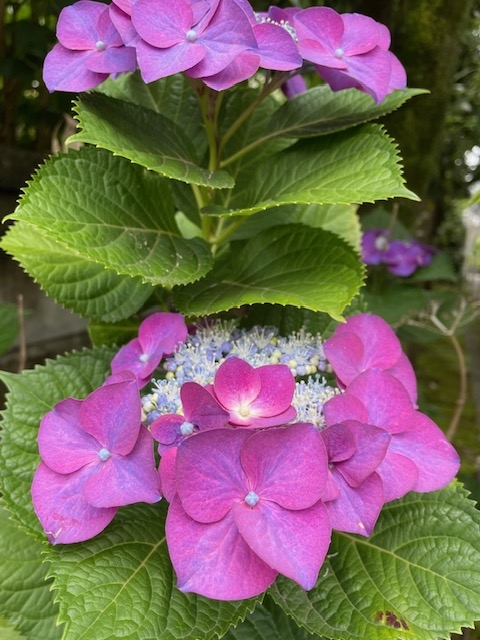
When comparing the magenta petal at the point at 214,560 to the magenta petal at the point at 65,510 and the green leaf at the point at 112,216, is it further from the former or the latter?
the green leaf at the point at 112,216

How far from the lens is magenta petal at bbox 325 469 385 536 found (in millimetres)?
425

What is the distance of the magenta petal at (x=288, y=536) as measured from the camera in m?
0.37

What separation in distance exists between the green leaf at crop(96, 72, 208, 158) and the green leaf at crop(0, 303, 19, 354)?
643 mm

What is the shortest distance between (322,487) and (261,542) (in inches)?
2.2

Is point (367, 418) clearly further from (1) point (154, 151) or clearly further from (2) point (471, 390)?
(2) point (471, 390)

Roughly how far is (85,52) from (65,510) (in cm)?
38

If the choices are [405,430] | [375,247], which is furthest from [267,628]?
[375,247]

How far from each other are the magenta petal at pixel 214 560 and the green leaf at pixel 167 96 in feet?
1.36

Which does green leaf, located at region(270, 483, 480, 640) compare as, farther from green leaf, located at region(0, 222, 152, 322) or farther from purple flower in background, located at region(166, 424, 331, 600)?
green leaf, located at region(0, 222, 152, 322)

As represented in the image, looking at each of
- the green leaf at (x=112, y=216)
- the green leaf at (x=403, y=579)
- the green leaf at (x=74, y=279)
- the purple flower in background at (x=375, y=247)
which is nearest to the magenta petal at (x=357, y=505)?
the green leaf at (x=403, y=579)

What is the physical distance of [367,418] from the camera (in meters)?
0.47

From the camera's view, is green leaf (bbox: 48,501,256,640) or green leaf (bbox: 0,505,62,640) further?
green leaf (bbox: 0,505,62,640)

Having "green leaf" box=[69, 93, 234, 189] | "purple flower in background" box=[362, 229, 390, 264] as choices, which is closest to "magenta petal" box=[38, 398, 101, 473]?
"green leaf" box=[69, 93, 234, 189]

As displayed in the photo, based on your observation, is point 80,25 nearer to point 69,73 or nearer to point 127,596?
point 69,73
